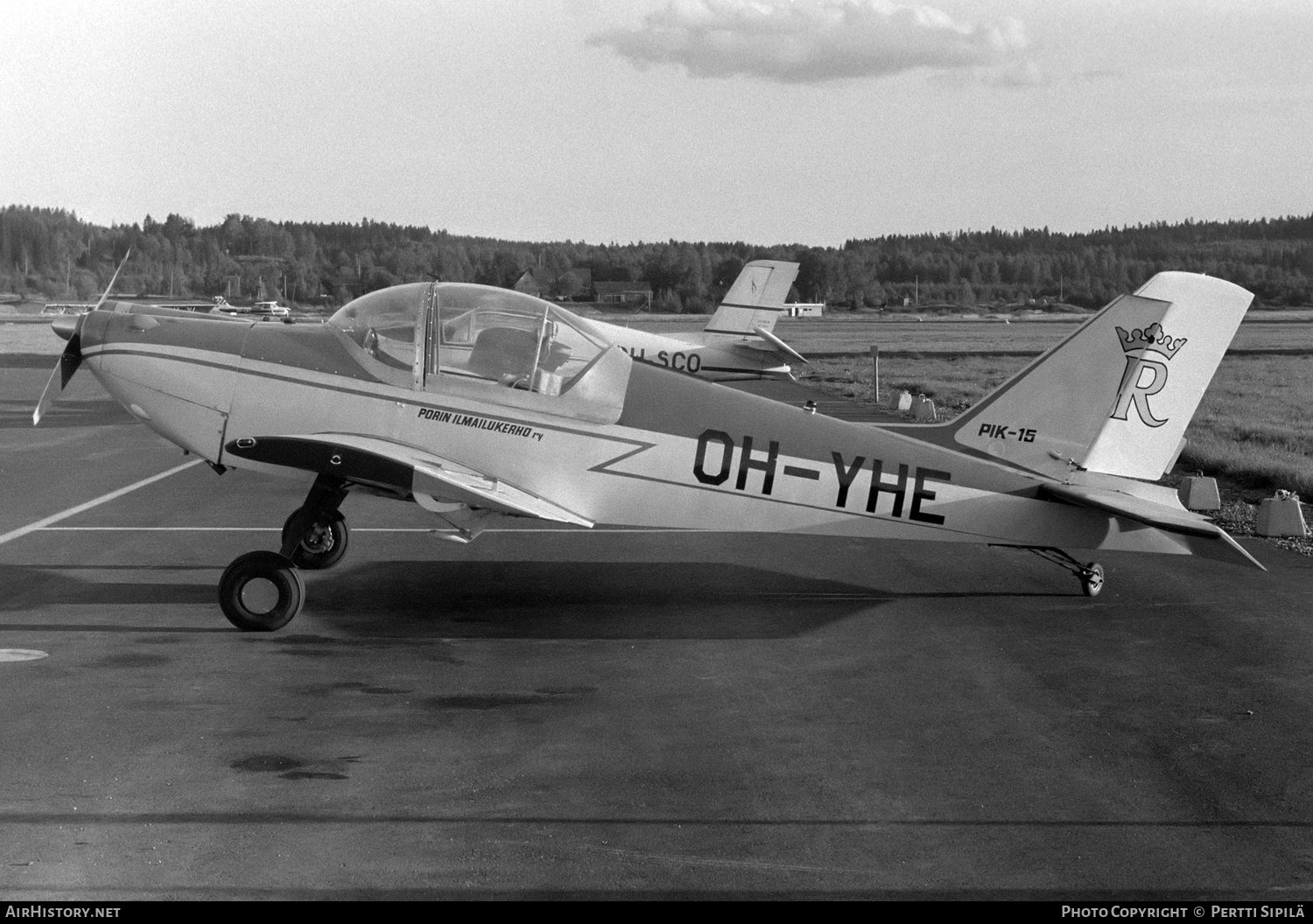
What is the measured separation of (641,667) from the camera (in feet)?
26.6

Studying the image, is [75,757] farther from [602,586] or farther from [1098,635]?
[1098,635]

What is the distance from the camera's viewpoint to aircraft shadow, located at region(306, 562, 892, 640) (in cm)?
912

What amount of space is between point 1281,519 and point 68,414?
2395 cm

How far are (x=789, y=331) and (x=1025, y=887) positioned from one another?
81.5 m

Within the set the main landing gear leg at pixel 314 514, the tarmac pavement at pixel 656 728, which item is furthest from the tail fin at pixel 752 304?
the main landing gear leg at pixel 314 514

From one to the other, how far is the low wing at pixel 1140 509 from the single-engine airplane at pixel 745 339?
19982 millimetres

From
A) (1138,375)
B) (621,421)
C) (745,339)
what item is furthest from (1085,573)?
(745,339)

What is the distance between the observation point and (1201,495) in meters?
14.4

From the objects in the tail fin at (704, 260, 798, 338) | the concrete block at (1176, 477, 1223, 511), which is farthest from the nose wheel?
the tail fin at (704, 260, 798, 338)

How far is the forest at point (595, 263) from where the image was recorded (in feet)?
325

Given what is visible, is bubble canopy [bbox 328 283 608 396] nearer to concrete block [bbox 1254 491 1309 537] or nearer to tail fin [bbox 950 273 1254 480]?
tail fin [bbox 950 273 1254 480]

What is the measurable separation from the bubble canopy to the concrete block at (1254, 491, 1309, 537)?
7855 millimetres

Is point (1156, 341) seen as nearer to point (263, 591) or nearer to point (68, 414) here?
point (263, 591)

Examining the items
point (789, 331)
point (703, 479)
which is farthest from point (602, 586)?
point (789, 331)
